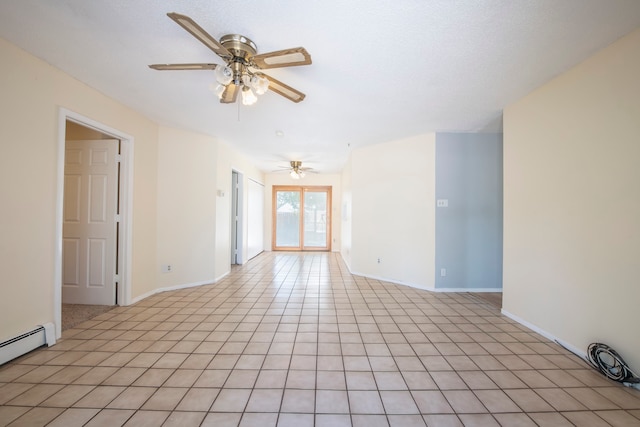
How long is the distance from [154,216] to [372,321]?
133 inches

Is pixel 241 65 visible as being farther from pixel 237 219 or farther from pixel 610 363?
pixel 237 219

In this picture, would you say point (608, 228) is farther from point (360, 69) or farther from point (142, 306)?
point (142, 306)

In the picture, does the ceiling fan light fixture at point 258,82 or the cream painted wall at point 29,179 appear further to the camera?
the cream painted wall at point 29,179

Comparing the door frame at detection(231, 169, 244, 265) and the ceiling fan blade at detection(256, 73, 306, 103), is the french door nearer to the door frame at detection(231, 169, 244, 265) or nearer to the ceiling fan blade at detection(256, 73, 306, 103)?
the door frame at detection(231, 169, 244, 265)

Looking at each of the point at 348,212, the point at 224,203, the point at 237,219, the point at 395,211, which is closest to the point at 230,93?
the point at 224,203

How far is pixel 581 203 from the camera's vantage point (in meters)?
2.21

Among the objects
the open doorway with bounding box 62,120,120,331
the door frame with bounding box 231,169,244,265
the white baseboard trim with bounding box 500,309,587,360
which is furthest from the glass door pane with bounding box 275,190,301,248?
the white baseboard trim with bounding box 500,309,587,360

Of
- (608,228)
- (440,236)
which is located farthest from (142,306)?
(608,228)

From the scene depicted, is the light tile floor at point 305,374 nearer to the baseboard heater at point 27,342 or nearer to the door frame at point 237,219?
the baseboard heater at point 27,342

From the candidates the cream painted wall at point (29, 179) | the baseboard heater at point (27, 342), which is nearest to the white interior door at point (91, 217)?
the cream painted wall at point (29, 179)

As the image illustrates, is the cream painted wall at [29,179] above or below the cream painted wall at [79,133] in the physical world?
below

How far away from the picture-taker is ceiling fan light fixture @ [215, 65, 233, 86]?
5.80 ft

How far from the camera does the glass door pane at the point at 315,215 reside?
8328mm

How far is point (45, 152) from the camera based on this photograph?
2.29 metres
